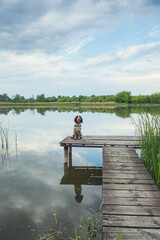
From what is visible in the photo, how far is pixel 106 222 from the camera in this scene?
9.20ft

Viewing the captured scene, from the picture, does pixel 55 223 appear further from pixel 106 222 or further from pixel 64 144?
pixel 64 144

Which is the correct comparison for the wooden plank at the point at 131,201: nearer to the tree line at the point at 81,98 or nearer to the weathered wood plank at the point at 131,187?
the weathered wood plank at the point at 131,187

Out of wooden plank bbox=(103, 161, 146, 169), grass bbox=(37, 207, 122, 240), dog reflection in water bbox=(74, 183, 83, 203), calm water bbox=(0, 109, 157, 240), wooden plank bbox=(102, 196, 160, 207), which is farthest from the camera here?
wooden plank bbox=(103, 161, 146, 169)

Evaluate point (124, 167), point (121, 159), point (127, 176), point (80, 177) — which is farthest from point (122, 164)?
point (80, 177)

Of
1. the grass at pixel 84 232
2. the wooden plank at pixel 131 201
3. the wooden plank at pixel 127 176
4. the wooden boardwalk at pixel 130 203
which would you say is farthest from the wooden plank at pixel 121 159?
the wooden plank at pixel 131 201

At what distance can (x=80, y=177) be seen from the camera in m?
6.56

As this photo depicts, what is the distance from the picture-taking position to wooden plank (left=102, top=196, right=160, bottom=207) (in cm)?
329

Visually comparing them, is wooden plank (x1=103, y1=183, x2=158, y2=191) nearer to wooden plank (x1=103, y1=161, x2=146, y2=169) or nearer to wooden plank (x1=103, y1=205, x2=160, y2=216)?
wooden plank (x1=103, y1=205, x2=160, y2=216)

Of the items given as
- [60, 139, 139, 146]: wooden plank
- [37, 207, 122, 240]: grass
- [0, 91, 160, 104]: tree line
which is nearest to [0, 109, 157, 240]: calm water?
[37, 207, 122, 240]: grass

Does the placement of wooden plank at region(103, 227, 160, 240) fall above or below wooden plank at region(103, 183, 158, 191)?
below

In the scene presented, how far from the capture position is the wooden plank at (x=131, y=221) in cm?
271

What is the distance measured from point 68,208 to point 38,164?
351cm

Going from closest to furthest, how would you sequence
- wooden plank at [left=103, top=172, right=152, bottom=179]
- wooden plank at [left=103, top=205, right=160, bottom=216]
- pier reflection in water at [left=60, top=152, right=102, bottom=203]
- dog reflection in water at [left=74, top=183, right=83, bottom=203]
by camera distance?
wooden plank at [left=103, top=205, right=160, bottom=216]
wooden plank at [left=103, top=172, right=152, bottom=179]
dog reflection in water at [left=74, top=183, right=83, bottom=203]
pier reflection in water at [left=60, top=152, right=102, bottom=203]

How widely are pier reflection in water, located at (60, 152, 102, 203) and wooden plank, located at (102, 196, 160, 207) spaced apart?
67.2 inches
